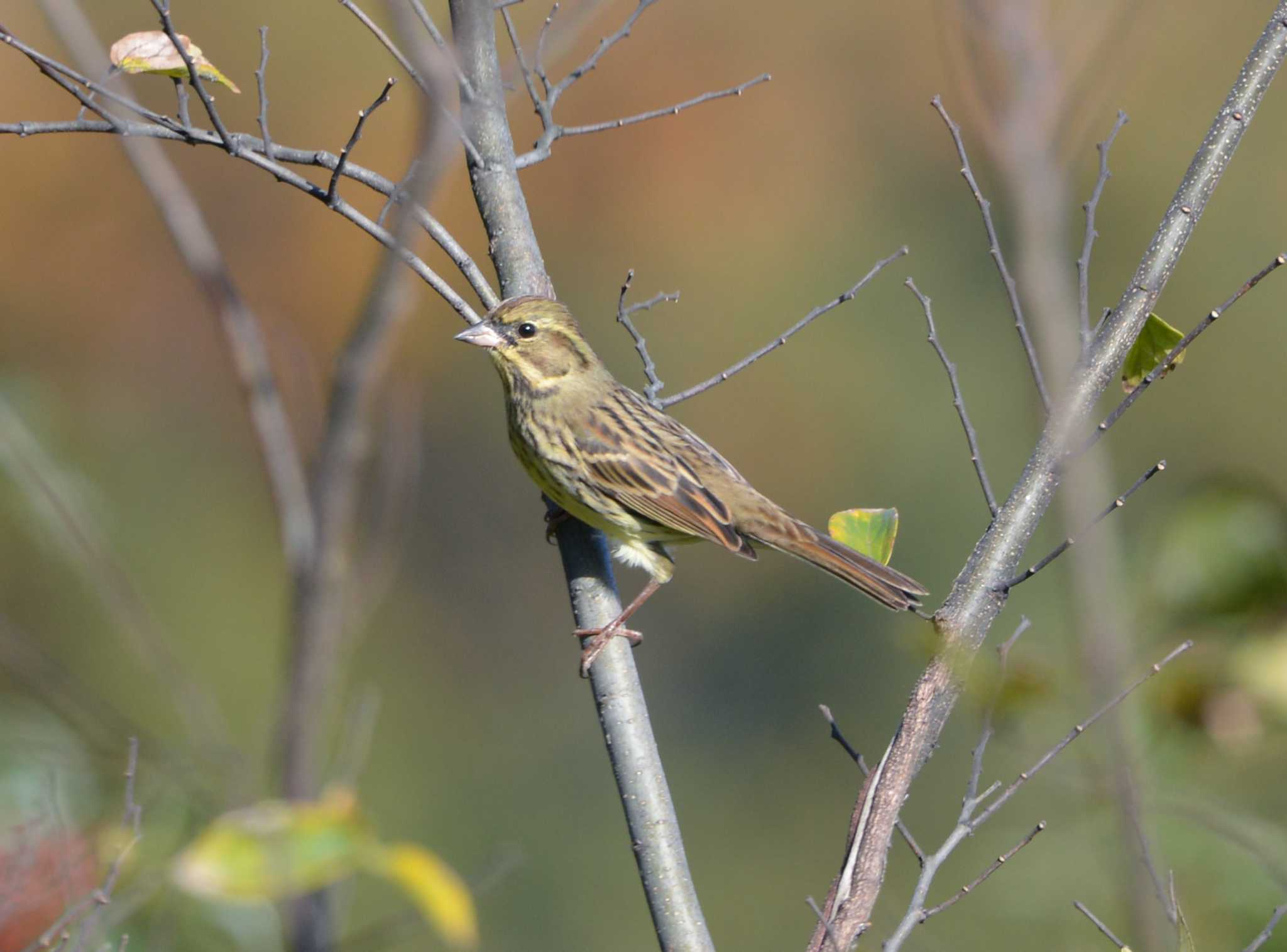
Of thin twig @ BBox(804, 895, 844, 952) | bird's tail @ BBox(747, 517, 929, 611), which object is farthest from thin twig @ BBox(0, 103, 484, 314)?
thin twig @ BBox(804, 895, 844, 952)

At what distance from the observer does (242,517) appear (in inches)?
400

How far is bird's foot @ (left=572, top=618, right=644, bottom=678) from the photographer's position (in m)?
3.18

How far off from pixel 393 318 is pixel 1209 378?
10.1 meters

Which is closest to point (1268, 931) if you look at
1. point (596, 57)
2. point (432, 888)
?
point (432, 888)

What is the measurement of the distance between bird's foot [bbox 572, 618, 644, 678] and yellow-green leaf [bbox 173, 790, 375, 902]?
177 cm

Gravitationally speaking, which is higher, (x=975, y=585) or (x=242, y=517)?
(x=242, y=517)

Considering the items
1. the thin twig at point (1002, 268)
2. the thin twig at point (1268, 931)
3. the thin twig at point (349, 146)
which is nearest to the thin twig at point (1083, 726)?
the thin twig at point (1268, 931)

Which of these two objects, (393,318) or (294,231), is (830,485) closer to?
(294,231)

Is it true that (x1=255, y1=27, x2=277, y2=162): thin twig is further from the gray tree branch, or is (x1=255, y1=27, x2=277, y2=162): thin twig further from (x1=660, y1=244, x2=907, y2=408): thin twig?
the gray tree branch

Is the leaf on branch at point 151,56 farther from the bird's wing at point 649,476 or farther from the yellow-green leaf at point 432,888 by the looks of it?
the yellow-green leaf at point 432,888

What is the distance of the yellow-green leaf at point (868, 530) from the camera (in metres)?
2.89

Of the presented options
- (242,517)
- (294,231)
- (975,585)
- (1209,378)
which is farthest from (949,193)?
(975,585)

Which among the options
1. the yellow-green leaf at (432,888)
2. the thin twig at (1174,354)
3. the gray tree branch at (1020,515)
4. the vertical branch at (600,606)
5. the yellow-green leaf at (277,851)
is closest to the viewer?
the yellow-green leaf at (277,851)

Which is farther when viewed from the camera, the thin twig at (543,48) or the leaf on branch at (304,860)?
the thin twig at (543,48)
